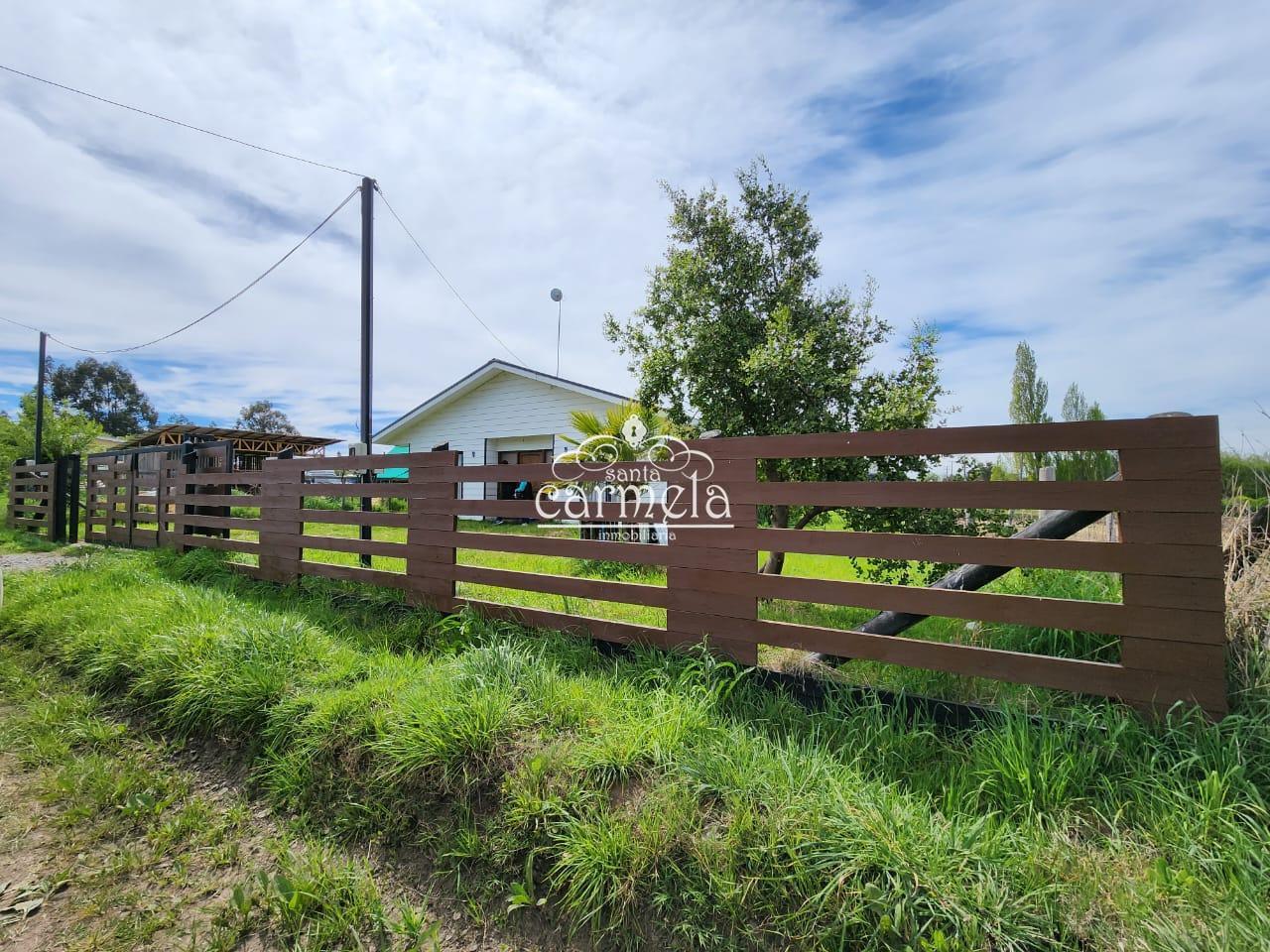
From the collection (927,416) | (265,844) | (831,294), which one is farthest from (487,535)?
(831,294)

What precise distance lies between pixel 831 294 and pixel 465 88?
16.4ft

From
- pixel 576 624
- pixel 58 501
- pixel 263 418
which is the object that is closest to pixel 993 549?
pixel 576 624

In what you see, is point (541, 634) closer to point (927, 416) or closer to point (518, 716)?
point (518, 716)

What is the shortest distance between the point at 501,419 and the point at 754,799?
13.5 meters

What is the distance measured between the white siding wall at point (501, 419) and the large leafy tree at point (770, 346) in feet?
18.5

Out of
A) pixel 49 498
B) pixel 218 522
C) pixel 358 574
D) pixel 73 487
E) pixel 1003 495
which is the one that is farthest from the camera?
pixel 49 498

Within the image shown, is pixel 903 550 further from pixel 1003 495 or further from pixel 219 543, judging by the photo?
pixel 219 543

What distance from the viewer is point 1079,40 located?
12.1ft

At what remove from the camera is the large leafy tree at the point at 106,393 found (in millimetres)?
47688

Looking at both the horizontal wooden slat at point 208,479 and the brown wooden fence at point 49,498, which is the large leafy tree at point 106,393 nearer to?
the brown wooden fence at point 49,498

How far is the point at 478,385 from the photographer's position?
14945mm

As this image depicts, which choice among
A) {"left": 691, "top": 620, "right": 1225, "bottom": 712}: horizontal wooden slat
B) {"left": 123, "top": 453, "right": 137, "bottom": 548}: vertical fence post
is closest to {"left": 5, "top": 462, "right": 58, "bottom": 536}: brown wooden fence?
{"left": 123, "top": 453, "right": 137, "bottom": 548}: vertical fence post

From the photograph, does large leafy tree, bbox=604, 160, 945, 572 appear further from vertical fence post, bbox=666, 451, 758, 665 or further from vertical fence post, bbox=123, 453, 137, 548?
vertical fence post, bbox=123, 453, 137, 548

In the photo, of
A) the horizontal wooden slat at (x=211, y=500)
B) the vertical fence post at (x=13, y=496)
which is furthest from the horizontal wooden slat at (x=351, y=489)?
the vertical fence post at (x=13, y=496)
